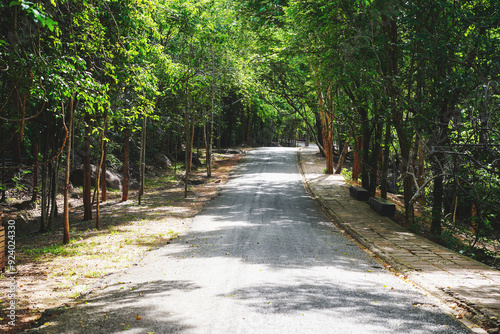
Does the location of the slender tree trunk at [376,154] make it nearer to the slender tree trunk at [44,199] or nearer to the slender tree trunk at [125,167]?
the slender tree trunk at [125,167]

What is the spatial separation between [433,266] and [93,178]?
1668 cm

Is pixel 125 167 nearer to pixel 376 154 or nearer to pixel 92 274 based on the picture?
pixel 92 274

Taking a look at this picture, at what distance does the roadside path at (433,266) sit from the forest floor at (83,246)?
18.5 feet

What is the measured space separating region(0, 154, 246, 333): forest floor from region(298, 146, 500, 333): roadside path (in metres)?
5.63

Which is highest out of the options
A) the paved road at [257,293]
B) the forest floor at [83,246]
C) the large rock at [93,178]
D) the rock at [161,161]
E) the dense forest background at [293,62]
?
the dense forest background at [293,62]

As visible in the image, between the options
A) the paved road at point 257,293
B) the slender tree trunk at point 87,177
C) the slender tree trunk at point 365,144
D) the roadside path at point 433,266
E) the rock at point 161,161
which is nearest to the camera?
the paved road at point 257,293

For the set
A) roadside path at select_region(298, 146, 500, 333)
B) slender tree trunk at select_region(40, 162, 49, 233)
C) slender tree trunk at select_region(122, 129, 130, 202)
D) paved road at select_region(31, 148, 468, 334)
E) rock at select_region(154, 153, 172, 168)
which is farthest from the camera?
rock at select_region(154, 153, 172, 168)

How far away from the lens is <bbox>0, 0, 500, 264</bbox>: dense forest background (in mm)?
7344

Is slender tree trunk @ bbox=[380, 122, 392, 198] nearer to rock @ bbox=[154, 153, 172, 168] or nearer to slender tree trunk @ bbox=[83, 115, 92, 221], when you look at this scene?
slender tree trunk @ bbox=[83, 115, 92, 221]

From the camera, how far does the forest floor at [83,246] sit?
18.5 ft

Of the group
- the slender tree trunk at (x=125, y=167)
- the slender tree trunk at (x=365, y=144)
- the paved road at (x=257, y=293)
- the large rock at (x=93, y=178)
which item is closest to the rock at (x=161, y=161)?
the large rock at (x=93, y=178)

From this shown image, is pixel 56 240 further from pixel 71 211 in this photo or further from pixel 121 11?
pixel 121 11

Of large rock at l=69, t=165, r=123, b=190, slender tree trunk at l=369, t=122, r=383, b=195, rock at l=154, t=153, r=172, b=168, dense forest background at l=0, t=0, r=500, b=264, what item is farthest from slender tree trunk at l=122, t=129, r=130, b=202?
slender tree trunk at l=369, t=122, r=383, b=195

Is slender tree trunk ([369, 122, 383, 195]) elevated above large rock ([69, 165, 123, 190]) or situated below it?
above
